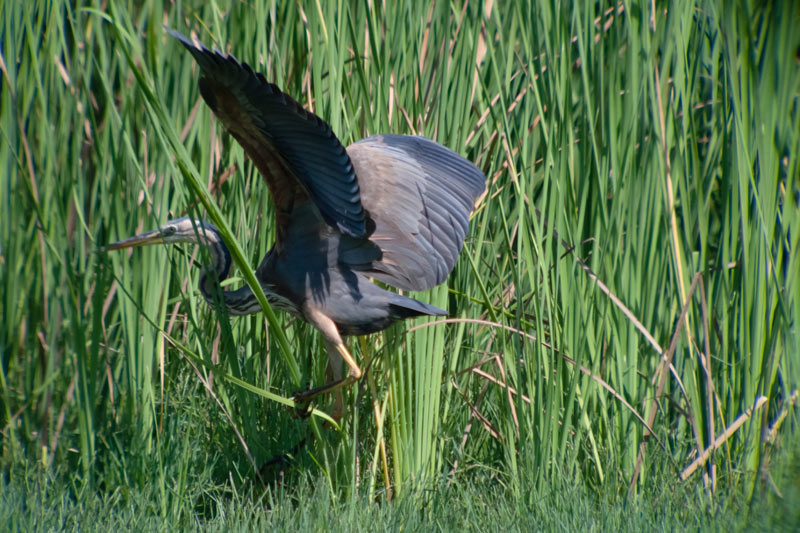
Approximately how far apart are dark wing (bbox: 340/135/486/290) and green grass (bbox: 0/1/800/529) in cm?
8

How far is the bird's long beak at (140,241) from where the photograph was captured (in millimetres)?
2428

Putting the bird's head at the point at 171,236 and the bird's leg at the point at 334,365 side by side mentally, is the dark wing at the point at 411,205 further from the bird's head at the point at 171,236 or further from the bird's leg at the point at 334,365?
the bird's head at the point at 171,236

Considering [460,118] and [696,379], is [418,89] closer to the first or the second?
[460,118]

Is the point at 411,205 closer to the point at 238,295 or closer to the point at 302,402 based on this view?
the point at 238,295

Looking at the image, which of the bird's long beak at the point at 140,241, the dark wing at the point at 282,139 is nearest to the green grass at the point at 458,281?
the bird's long beak at the point at 140,241

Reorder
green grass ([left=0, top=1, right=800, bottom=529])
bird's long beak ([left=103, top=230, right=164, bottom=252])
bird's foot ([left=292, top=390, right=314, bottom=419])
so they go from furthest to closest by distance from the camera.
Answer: bird's foot ([left=292, top=390, right=314, bottom=419]) → bird's long beak ([left=103, top=230, right=164, bottom=252]) → green grass ([left=0, top=1, right=800, bottom=529])

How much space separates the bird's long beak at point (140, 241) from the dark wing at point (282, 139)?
385mm

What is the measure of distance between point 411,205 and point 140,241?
0.89 m

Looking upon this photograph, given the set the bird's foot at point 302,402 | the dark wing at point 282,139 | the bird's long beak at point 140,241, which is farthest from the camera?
the bird's foot at point 302,402

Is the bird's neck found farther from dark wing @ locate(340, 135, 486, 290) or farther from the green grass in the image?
dark wing @ locate(340, 135, 486, 290)

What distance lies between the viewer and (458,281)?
9.30 ft

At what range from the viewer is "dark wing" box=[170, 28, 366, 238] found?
1.88 metres

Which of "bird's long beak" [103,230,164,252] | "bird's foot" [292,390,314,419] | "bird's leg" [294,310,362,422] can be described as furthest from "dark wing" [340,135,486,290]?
"bird's long beak" [103,230,164,252]

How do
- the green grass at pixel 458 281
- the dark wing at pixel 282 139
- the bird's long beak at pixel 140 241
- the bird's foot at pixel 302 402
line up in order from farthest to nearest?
the bird's foot at pixel 302 402
the bird's long beak at pixel 140 241
the green grass at pixel 458 281
the dark wing at pixel 282 139
